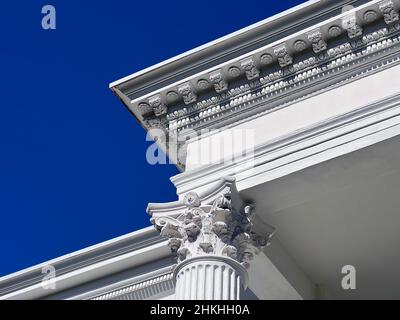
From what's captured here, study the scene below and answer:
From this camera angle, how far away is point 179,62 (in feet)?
50.5

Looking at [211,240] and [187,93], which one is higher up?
[187,93]

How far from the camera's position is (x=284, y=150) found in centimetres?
1423

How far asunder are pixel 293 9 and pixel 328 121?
1.88 m

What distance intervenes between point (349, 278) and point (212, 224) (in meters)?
3.60

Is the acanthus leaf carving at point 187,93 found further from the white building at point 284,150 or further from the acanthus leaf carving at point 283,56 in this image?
the acanthus leaf carving at point 283,56

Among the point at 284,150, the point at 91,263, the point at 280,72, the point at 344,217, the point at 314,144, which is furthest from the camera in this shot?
the point at 91,263

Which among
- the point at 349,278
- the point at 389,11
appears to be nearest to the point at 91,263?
the point at 349,278

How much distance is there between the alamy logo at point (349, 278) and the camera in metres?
Result: 16.2

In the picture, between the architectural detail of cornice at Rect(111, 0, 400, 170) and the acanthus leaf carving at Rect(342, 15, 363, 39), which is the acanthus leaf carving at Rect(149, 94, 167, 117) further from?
the acanthus leaf carving at Rect(342, 15, 363, 39)

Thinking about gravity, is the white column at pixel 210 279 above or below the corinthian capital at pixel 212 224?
below

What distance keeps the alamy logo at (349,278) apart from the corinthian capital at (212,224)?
8.07 feet

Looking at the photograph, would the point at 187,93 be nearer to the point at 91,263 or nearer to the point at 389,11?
the point at 389,11

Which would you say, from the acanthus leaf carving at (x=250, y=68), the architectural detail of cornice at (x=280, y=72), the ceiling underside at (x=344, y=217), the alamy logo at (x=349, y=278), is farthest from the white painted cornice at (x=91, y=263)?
the acanthus leaf carving at (x=250, y=68)
